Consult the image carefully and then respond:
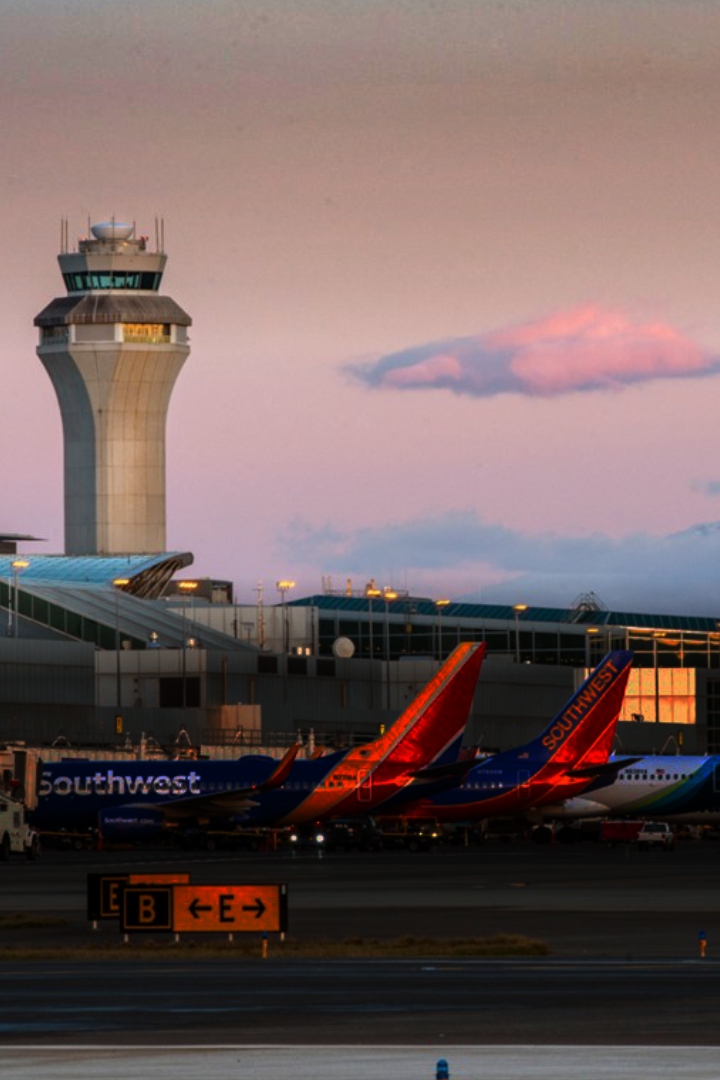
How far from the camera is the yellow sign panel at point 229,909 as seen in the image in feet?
139

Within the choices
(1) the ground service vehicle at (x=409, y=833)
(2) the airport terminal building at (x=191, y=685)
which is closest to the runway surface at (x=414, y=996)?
(1) the ground service vehicle at (x=409, y=833)

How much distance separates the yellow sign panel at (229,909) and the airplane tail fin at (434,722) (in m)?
62.9

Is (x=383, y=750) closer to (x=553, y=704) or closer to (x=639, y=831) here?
(x=639, y=831)

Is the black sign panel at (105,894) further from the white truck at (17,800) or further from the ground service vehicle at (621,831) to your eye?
the ground service vehicle at (621,831)

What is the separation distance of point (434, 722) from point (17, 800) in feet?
61.2

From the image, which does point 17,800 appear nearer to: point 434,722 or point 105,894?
point 434,722

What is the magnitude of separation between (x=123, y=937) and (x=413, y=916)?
10.2 metres

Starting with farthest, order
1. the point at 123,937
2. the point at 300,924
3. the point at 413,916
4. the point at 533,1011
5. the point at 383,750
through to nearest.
→ 1. the point at 383,750
2. the point at 413,916
3. the point at 300,924
4. the point at 123,937
5. the point at 533,1011

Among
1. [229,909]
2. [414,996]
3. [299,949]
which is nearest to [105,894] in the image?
[229,909]

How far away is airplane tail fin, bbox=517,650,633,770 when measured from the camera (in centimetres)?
11462

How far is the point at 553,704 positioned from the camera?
195 m
